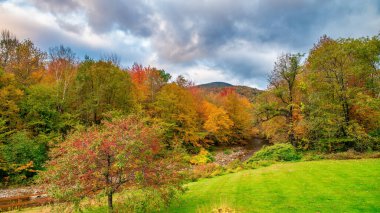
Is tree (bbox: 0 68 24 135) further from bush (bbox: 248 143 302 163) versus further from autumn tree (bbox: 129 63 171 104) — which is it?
bush (bbox: 248 143 302 163)

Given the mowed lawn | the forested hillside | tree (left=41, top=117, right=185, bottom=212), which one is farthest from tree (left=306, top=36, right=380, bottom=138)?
tree (left=41, top=117, right=185, bottom=212)

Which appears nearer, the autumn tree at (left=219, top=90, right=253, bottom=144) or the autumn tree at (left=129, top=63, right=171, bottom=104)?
the autumn tree at (left=129, top=63, right=171, bottom=104)

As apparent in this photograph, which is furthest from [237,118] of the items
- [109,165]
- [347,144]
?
[109,165]

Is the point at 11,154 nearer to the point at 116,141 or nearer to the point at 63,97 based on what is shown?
the point at 63,97

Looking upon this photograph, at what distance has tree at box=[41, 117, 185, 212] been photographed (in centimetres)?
971

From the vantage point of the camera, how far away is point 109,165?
1034cm

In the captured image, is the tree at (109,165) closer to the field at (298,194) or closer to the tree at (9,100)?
the field at (298,194)

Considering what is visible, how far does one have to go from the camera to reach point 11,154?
88.9ft

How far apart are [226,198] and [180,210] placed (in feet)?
7.56

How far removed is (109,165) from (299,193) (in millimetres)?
8676

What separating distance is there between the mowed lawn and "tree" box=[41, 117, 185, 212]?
104 inches

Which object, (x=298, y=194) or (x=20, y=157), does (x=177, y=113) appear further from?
(x=298, y=194)

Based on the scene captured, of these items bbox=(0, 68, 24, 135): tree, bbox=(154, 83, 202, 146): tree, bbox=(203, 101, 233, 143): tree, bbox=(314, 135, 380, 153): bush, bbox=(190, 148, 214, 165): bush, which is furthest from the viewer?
bbox=(203, 101, 233, 143): tree

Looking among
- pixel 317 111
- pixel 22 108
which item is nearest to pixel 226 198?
pixel 317 111
